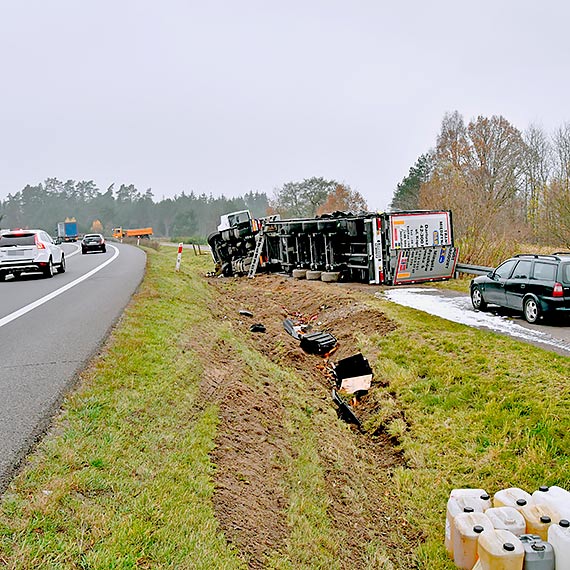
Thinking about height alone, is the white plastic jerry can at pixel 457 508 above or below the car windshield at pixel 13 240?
below

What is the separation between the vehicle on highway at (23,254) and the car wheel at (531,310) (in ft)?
49.2

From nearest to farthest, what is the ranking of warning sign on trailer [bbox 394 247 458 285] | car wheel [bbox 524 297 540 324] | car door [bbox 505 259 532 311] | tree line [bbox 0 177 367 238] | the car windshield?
car wheel [bbox 524 297 540 324] < car door [bbox 505 259 532 311] < the car windshield < warning sign on trailer [bbox 394 247 458 285] < tree line [bbox 0 177 367 238]

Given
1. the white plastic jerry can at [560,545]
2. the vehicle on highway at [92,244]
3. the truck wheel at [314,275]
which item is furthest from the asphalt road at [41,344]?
the vehicle on highway at [92,244]

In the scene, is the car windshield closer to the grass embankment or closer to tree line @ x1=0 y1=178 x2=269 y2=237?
the grass embankment

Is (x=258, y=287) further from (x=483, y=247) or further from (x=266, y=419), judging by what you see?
(x=266, y=419)

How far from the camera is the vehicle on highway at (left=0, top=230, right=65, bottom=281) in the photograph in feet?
62.6

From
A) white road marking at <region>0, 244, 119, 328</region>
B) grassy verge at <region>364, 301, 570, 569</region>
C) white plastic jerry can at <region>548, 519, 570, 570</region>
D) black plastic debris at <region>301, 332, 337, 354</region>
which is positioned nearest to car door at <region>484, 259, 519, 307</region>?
grassy verge at <region>364, 301, 570, 569</region>

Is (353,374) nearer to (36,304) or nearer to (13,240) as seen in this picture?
(36,304)

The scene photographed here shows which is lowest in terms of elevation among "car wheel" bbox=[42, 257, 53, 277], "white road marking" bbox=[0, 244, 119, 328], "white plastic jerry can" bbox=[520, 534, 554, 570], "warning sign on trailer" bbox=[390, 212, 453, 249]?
"white plastic jerry can" bbox=[520, 534, 554, 570]

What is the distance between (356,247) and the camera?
73.6ft

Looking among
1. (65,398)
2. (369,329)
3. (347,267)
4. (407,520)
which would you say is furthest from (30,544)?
(347,267)

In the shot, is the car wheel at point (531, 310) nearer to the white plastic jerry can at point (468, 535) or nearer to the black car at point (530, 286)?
the black car at point (530, 286)

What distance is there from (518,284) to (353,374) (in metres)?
4.71

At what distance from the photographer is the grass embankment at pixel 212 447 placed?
388cm
